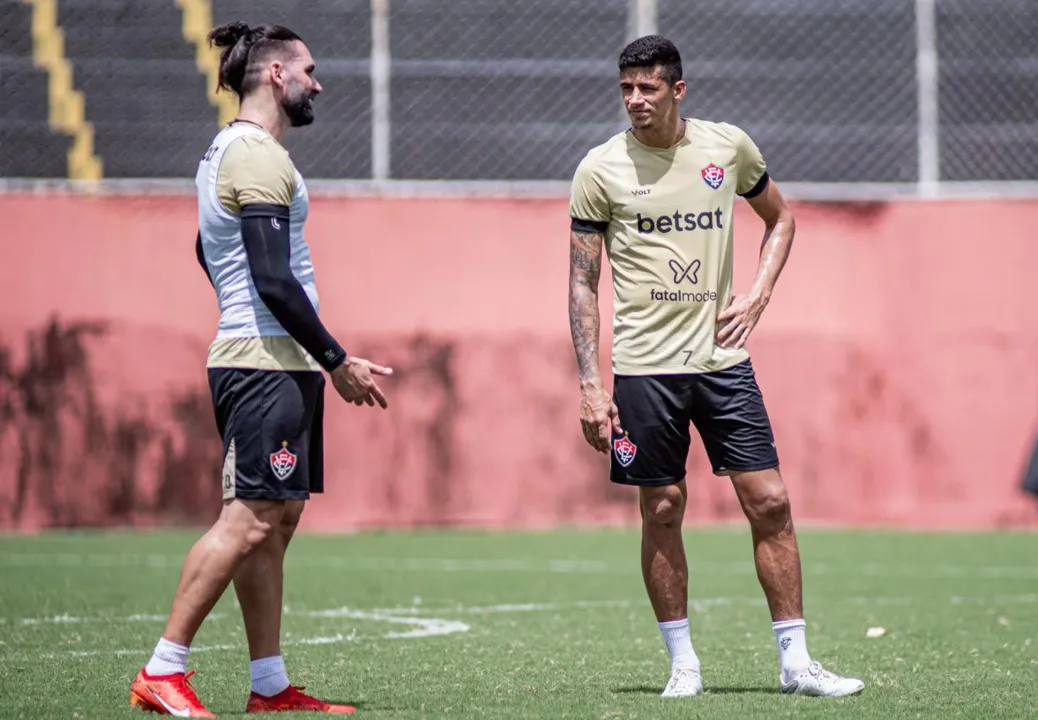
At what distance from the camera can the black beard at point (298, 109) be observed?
5.54 metres

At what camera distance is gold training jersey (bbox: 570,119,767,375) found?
6.00 m

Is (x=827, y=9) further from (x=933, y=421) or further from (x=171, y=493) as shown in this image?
(x=171, y=493)

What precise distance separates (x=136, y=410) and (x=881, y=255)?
21.4 ft

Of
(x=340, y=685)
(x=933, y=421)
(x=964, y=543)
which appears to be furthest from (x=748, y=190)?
(x=933, y=421)

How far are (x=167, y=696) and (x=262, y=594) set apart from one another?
0.51 m

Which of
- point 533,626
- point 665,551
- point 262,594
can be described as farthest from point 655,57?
point 533,626

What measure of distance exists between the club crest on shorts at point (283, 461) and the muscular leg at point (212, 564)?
4.9 inches

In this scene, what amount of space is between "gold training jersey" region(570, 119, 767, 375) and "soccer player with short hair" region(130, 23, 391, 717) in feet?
3.66

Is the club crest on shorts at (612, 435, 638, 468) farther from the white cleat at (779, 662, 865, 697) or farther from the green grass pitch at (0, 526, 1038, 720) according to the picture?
the white cleat at (779, 662, 865, 697)

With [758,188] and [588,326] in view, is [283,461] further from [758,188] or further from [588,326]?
[758,188]

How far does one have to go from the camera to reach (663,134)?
19.8 ft

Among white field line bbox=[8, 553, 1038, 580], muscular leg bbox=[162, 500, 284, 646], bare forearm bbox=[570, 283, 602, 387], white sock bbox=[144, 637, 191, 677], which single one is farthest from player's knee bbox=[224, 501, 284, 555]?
white field line bbox=[8, 553, 1038, 580]

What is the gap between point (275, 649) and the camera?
5.49m

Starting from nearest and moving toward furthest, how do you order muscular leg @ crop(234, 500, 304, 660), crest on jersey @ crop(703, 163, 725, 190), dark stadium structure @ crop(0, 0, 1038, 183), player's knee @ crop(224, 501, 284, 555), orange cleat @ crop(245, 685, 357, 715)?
player's knee @ crop(224, 501, 284, 555), orange cleat @ crop(245, 685, 357, 715), muscular leg @ crop(234, 500, 304, 660), crest on jersey @ crop(703, 163, 725, 190), dark stadium structure @ crop(0, 0, 1038, 183)
